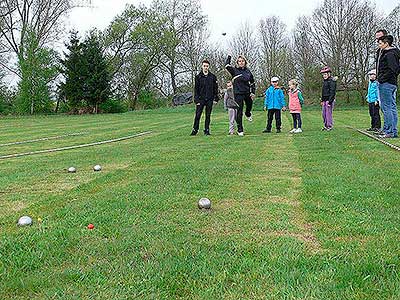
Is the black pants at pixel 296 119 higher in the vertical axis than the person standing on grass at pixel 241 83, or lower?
lower

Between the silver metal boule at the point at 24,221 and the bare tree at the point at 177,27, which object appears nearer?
the silver metal boule at the point at 24,221

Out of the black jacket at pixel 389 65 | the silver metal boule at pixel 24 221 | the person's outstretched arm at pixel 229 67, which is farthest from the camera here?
the person's outstretched arm at pixel 229 67

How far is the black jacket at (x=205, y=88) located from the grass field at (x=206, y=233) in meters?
5.54

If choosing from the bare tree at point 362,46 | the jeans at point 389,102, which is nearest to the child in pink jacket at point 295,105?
the jeans at point 389,102

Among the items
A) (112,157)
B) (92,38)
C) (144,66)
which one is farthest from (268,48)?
(112,157)

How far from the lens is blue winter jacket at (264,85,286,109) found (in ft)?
40.3

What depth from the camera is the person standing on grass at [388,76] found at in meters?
9.21

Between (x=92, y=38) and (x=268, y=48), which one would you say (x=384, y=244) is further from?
(x=268, y=48)

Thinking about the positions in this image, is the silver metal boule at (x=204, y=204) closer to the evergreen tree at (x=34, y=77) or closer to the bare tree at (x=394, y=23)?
the evergreen tree at (x=34, y=77)

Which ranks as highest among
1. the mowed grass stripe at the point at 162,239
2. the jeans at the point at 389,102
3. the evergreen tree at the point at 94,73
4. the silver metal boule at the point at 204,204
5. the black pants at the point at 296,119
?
the evergreen tree at the point at 94,73

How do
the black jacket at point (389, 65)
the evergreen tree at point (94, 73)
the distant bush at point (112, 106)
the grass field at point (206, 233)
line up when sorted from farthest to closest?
1. the distant bush at point (112, 106)
2. the evergreen tree at point (94, 73)
3. the black jacket at point (389, 65)
4. the grass field at point (206, 233)

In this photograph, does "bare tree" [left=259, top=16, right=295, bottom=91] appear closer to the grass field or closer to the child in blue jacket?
the child in blue jacket

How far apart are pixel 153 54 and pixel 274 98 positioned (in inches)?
1573

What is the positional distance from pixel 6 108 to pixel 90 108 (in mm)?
7837
